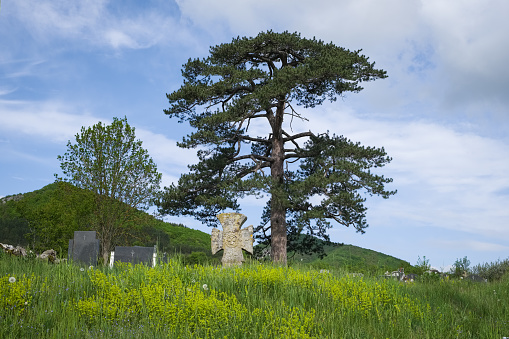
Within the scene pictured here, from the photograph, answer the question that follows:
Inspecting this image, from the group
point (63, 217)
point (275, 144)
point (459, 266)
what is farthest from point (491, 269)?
point (63, 217)

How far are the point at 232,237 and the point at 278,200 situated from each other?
3791 millimetres

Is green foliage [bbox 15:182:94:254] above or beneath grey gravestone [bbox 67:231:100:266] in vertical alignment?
above

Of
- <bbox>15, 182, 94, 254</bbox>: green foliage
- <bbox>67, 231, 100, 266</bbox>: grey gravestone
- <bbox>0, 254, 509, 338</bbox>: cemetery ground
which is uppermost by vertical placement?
<bbox>15, 182, 94, 254</bbox>: green foliage

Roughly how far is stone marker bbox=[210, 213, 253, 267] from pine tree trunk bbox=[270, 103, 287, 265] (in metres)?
2.49

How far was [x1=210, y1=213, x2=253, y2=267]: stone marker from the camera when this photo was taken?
1373 cm

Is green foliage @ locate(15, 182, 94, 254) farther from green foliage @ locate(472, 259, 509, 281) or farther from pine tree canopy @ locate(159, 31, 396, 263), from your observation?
green foliage @ locate(472, 259, 509, 281)

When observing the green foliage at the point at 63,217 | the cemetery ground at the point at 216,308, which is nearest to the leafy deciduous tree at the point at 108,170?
the green foliage at the point at 63,217

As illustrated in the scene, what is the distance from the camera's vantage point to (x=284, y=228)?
60.7 feet

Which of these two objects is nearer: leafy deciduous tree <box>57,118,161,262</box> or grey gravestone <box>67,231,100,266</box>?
grey gravestone <box>67,231,100,266</box>

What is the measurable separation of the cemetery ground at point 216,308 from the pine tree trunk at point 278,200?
8.75 m

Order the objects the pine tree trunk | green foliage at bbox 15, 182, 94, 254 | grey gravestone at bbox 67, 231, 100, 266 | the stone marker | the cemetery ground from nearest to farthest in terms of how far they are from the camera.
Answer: the cemetery ground < grey gravestone at bbox 67, 231, 100, 266 < the stone marker < the pine tree trunk < green foliage at bbox 15, 182, 94, 254

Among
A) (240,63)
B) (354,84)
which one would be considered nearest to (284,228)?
(354,84)

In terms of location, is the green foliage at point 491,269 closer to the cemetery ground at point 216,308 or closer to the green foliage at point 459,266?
the green foliage at point 459,266

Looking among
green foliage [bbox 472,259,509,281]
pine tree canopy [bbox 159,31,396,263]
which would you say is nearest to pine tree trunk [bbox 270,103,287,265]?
pine tree canopy [bbox 159,31,396,263]
